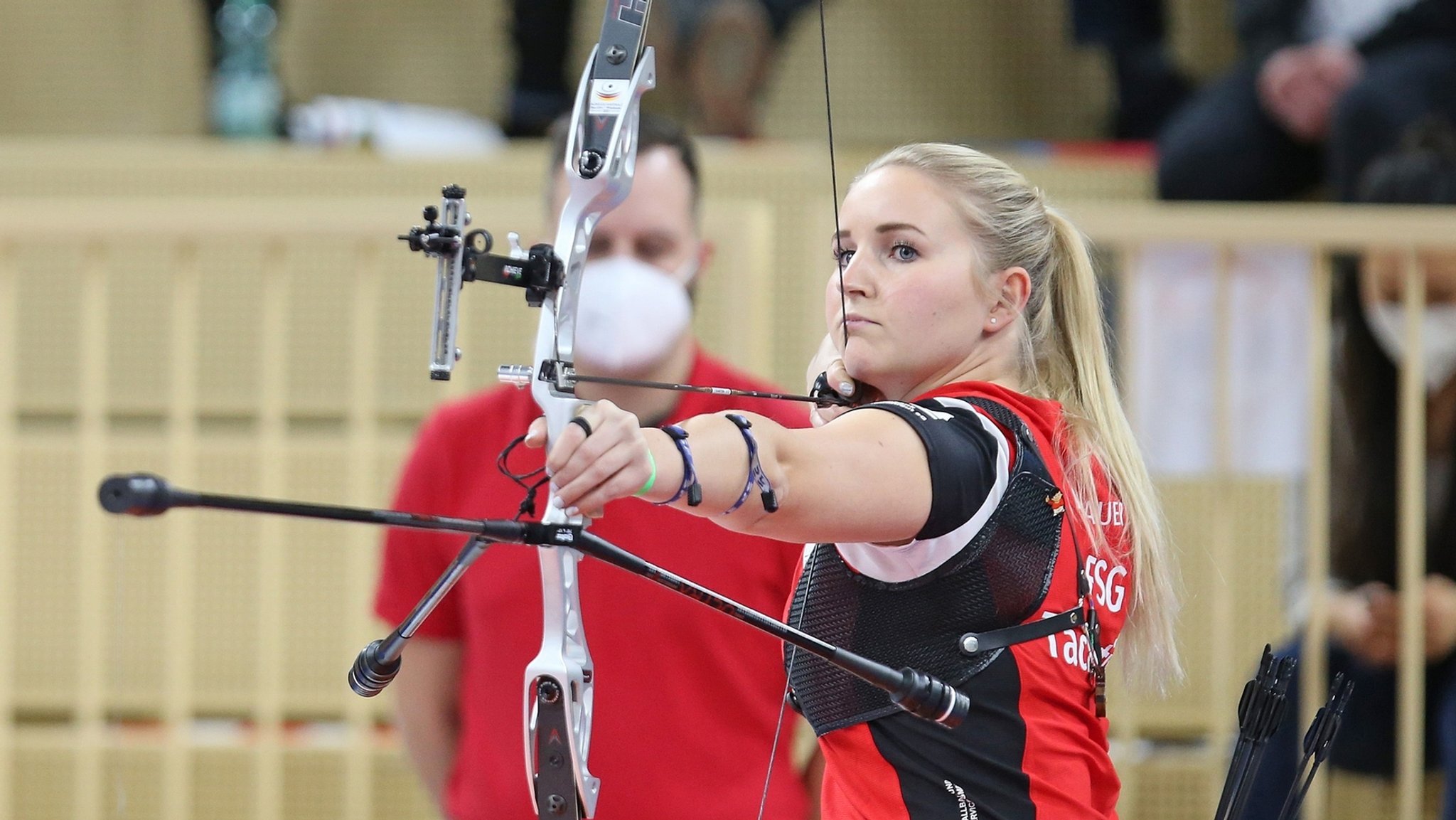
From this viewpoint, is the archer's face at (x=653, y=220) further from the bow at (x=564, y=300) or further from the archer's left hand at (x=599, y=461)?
the archer's left hand at (x=599, y=461)

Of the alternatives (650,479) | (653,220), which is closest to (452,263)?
(650,479)

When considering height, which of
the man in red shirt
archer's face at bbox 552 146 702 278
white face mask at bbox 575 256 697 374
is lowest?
the man in red shirt

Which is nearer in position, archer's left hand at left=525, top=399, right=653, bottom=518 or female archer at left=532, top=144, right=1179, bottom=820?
archer's left hand at left=525, top=399, right=653, bottom=518

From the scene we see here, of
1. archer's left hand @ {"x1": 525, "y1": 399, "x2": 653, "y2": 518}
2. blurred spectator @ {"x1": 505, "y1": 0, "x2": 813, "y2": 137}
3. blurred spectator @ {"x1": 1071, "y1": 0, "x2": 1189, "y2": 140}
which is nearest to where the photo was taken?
archer's left hand @ {"x1": 525, "y1": 399, "x2": 653, "y2": 518}

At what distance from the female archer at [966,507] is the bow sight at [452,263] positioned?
9cm

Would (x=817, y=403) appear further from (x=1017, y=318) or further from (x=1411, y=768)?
(x=1411, y=768)

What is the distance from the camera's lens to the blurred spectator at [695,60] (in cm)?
356

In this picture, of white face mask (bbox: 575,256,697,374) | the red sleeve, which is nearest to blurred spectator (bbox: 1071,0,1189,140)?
white face mask (bbox: 575,256,697,374)

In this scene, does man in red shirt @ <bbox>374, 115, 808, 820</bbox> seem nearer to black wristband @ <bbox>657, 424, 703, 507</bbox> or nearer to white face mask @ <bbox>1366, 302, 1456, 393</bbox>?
black wristband @ <bbox>657, 424, 703, 507</bbox>

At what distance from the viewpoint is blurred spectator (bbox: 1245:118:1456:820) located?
247 cm

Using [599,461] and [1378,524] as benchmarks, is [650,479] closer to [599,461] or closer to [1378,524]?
[599,461]

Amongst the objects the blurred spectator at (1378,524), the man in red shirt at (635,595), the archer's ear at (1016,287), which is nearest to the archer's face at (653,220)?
the man in red shirt at (635,595)

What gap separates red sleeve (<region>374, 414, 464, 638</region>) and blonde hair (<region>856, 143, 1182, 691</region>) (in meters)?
0.78

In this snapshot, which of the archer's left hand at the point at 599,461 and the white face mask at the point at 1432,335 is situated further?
the white face mask at the point at 1432,335
